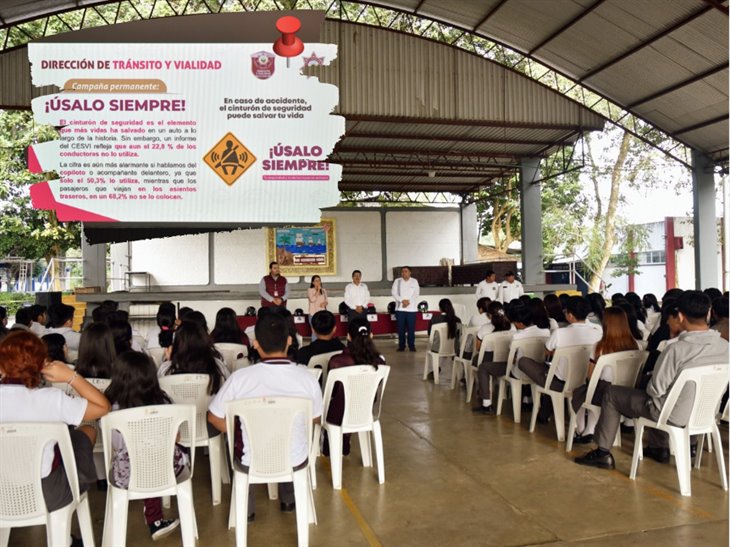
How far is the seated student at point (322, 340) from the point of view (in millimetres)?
3572

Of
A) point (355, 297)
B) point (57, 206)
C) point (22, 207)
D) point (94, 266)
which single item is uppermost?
point (22, 207)

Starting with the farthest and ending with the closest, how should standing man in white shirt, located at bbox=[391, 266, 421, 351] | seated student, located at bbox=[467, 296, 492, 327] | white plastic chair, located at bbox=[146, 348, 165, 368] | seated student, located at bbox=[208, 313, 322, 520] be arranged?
standing man in white shirt, located at bbox=[391, 266, 421, 351] → seated student, located at bbox=[467, 296, 492, 327] → white plastic chair, located at bbox=[146, 348, 165, 368] → seated student, located at bbox=[208, 313, 322, 520]

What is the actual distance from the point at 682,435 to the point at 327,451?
6.79 ft

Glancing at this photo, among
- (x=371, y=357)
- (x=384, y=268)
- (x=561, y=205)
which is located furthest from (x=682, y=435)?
(x=561, y=205)

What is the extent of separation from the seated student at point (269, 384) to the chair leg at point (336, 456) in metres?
Result: 0.64

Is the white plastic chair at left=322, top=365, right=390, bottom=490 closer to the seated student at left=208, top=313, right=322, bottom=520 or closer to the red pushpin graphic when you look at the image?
the seated student at left=208, top=313, right=322, bottom=520

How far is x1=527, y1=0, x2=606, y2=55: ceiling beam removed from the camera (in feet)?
26.7

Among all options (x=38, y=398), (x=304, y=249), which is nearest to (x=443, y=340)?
(x=38, y=398)

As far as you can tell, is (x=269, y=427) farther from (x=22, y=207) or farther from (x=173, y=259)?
(x=22, y=207)

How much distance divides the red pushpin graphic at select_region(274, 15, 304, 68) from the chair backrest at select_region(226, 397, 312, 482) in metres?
2.68

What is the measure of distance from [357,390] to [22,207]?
15.7 m

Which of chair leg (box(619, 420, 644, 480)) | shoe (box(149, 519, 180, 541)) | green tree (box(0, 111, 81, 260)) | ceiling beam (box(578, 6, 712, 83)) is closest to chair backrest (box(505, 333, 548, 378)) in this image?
chair leg (box(619, 420, 644, 480))

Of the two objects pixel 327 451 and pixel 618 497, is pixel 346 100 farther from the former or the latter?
pixel 618 497

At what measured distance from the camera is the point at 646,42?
847 centimetres
